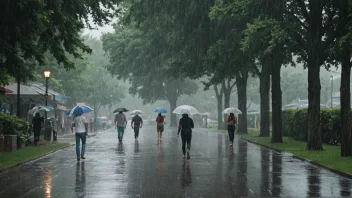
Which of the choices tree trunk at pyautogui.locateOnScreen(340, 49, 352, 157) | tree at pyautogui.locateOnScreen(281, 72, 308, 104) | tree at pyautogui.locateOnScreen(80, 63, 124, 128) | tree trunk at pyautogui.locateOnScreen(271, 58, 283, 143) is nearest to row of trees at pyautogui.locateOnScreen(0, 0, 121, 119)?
tree trunk at pyautogui.locateOnScreen(340, 49, 352, 157)

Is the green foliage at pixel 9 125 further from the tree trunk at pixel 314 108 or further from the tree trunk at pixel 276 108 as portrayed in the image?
the tree trunk at pixel 276 108

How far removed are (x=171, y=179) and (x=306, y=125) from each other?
20.8m

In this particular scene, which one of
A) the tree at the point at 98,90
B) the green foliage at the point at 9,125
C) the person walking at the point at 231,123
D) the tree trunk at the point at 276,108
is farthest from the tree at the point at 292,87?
the green foliage at the point at 9,125

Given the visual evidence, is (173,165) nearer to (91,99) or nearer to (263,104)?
(263,104)

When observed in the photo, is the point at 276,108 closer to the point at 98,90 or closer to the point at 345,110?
the point at 345,110

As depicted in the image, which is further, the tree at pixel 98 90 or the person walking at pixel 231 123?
the tree at pixel 98 90

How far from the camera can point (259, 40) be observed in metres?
25.3

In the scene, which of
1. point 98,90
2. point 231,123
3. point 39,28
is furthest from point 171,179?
point 98,90

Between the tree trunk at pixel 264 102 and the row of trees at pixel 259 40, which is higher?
the row of trees at pixel 259 40

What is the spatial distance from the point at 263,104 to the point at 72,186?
2906 cm

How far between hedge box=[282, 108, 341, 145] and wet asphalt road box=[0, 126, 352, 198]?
956 centimetres

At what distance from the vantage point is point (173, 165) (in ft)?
63.7

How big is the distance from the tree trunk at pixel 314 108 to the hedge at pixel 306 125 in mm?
4339

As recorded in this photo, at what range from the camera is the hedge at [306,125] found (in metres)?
30.6
